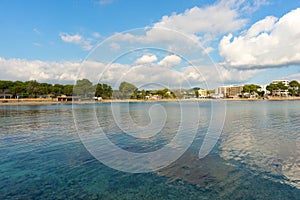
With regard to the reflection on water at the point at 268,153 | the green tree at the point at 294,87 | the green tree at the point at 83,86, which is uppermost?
the green tree at the point at 294,87

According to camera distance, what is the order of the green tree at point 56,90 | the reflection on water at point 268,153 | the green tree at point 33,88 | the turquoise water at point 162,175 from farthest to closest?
the green tree at point 56,90
the green tree at point 33,88
the reflection on water at point 268,153
the turquoise water at point 162,175

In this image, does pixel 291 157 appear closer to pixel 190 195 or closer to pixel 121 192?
pixel 190 195

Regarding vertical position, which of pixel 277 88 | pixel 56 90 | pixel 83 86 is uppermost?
pixel 277 88

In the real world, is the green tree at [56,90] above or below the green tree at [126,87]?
above

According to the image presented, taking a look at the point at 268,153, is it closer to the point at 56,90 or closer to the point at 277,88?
the point at 56,90

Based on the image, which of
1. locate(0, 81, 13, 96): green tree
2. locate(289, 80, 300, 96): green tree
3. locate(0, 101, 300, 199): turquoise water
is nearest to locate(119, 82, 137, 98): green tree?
locate(0, 101, 300, 199): turquoise water

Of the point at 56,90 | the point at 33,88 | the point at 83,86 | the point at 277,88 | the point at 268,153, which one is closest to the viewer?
the point at 268,153

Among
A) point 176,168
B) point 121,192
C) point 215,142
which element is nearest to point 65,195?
point 121,192

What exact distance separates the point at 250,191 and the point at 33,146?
1486cm

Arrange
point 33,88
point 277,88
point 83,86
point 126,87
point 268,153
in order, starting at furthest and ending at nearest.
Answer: point 277,88 < point 33,88 < point 83,86 < point 126,87 < point 268,153

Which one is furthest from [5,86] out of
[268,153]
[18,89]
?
[268,153]

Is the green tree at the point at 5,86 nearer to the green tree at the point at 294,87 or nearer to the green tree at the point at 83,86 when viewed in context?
the green tree at the point at 83,86

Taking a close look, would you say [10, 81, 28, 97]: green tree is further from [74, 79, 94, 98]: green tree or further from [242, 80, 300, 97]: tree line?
[242, 80, 300, 97]: tree line

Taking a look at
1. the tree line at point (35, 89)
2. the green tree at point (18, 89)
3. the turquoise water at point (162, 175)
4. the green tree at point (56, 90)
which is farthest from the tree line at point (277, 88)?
the turquoise water at point (162, 175)
